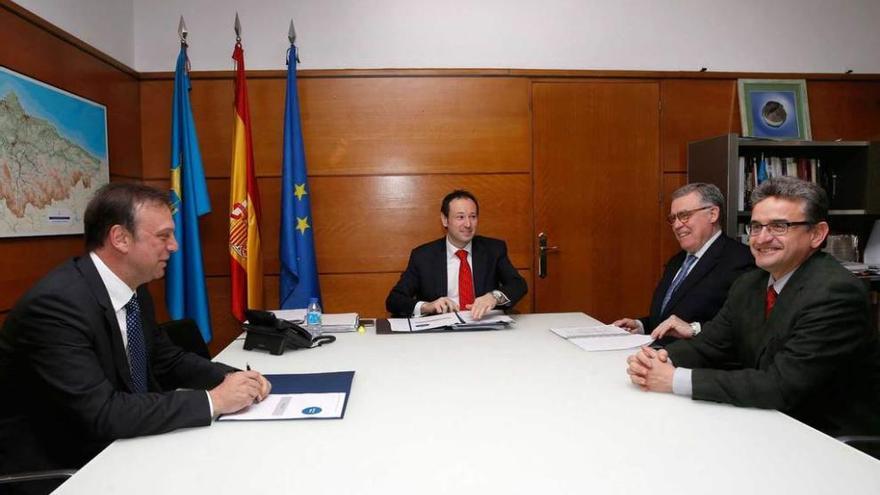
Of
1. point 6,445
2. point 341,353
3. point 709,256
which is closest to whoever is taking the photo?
point 6,445

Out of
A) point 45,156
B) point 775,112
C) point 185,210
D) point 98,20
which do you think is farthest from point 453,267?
point 775,112

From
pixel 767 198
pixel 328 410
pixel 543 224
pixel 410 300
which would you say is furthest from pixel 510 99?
pixel 328 410

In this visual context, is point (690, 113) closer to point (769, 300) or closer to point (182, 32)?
point (769, 300)

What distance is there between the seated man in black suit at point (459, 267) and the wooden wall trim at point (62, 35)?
2.24 metres

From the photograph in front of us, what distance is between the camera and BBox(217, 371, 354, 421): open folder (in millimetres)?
1443

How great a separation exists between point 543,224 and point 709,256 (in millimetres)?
1649

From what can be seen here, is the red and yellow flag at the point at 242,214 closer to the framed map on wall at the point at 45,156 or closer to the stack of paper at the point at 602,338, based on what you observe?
the framed map on wall at the point at 45,156

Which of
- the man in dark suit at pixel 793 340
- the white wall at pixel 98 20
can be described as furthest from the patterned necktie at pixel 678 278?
the white wall at pixel 98 20

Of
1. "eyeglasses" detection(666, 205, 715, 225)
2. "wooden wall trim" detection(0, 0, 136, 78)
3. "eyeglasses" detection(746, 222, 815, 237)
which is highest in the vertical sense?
"wooden wall trim" detection(0, 0, 136, 78)

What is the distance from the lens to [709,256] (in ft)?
8.36

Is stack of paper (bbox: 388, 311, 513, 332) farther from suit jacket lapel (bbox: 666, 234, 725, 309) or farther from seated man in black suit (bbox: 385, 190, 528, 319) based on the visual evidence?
suit jacket lapel (bbox: 666, 234, 725, 309)

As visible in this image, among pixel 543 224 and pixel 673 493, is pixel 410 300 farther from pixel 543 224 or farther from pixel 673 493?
pixel 673 493

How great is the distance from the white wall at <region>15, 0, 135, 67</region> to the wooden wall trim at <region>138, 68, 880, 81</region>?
0.23 m

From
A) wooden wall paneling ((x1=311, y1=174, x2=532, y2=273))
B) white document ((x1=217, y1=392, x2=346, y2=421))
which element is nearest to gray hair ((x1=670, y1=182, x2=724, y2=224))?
wooden wall paneling ((x1=311, y1=174, x2=532, y2=273))
